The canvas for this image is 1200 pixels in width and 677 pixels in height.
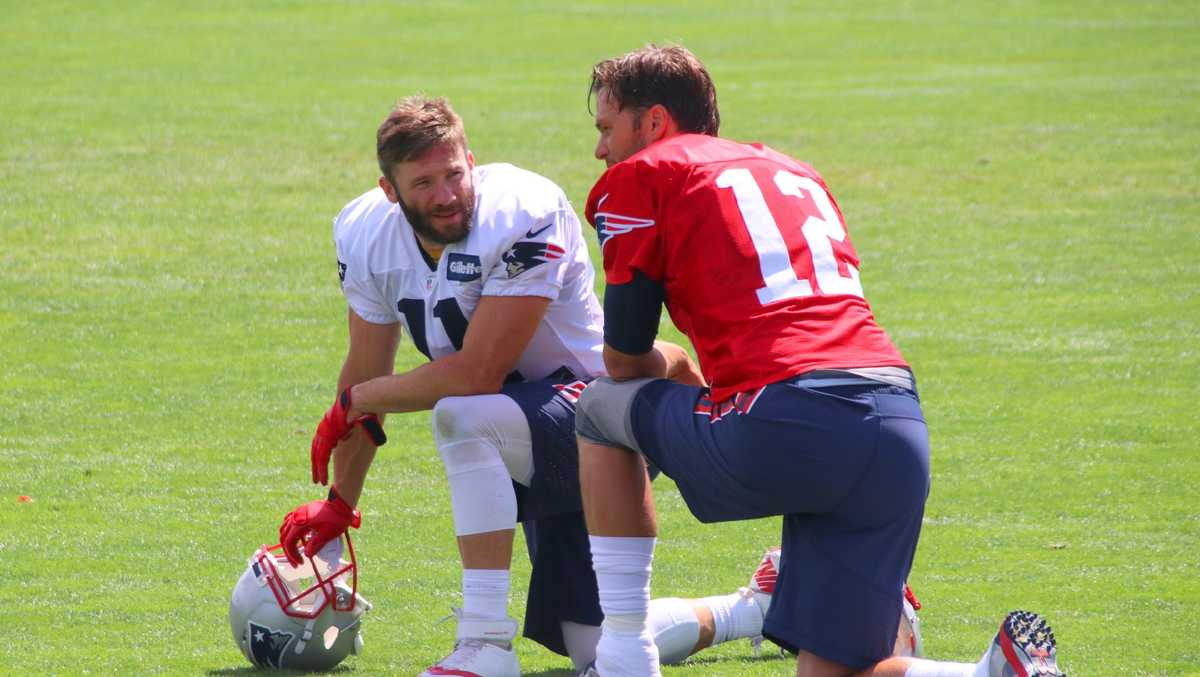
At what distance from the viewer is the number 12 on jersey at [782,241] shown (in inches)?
154

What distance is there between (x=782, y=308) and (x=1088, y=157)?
12.8 meters

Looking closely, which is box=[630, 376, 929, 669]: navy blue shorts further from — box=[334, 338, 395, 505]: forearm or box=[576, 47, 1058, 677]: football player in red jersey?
box=[334, 338, 395, 505]: forearm

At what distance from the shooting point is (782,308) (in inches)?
153

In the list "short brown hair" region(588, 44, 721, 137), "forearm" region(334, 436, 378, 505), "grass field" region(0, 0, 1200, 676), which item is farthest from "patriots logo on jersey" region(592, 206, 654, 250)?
"grass field" region(0, 0, 1200, 676)

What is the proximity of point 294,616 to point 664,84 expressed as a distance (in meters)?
1.74

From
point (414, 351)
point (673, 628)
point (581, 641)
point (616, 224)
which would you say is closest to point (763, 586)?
point (673, 628)

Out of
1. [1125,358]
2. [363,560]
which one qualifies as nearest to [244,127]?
[1125,358]

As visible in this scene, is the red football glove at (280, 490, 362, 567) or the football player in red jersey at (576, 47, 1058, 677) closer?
the football player in red jersey at (576, 47, 1058, 677)

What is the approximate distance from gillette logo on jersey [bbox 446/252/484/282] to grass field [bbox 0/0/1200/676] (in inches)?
41.8

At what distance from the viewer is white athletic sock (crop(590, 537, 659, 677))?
4105mm

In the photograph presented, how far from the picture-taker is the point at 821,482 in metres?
3.80

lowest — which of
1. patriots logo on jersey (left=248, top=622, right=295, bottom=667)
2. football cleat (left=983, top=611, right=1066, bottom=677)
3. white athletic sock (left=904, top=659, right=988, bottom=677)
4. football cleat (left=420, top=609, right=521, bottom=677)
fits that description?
patriots logo on jersey (left=248, top=622, right=295, bottom=667)

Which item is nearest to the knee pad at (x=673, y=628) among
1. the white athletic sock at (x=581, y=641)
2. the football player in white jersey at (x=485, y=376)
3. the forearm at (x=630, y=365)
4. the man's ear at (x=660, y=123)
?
the football player in white jersey at (x=485, y=376)

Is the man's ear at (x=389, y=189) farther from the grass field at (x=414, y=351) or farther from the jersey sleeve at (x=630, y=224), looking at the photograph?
the grass field at (x=414, y=351)
